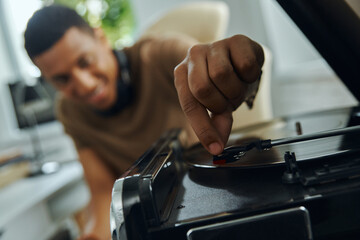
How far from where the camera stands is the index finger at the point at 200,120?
1.13ft

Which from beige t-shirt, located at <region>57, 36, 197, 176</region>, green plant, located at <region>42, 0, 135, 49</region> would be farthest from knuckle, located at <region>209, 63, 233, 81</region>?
green plant, located at <region>42, 0, 135, 49</region>

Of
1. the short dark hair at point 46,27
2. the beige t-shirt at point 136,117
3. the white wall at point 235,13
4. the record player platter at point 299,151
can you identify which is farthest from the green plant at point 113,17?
the record player platter at point 299,151

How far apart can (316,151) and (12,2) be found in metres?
2.78

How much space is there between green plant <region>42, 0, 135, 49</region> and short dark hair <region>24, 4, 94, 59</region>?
1.67 meters

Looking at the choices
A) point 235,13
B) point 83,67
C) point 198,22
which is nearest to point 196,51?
point 83,67

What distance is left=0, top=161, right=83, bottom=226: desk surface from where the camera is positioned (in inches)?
49.7

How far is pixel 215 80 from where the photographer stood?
1.07 ft

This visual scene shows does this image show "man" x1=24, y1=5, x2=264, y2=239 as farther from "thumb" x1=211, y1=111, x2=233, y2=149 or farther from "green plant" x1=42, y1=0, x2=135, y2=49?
"green plant" x1=42, y1=0, x2=135, y2=49

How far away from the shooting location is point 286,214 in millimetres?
254

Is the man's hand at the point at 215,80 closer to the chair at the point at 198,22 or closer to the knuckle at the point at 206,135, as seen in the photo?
the knuckle at the point at 206,135

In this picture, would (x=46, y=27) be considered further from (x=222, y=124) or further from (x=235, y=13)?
(x=235, y=13)

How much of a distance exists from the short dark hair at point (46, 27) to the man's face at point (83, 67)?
2 cm

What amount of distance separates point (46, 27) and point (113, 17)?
1887 mm

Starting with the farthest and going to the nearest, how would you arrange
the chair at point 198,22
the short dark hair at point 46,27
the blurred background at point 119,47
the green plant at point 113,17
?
1. the green plant at point 113,17
2. the chair at point 198,22
3. the blurred background at point 119,47
4. the short dark hair at point 46,27
